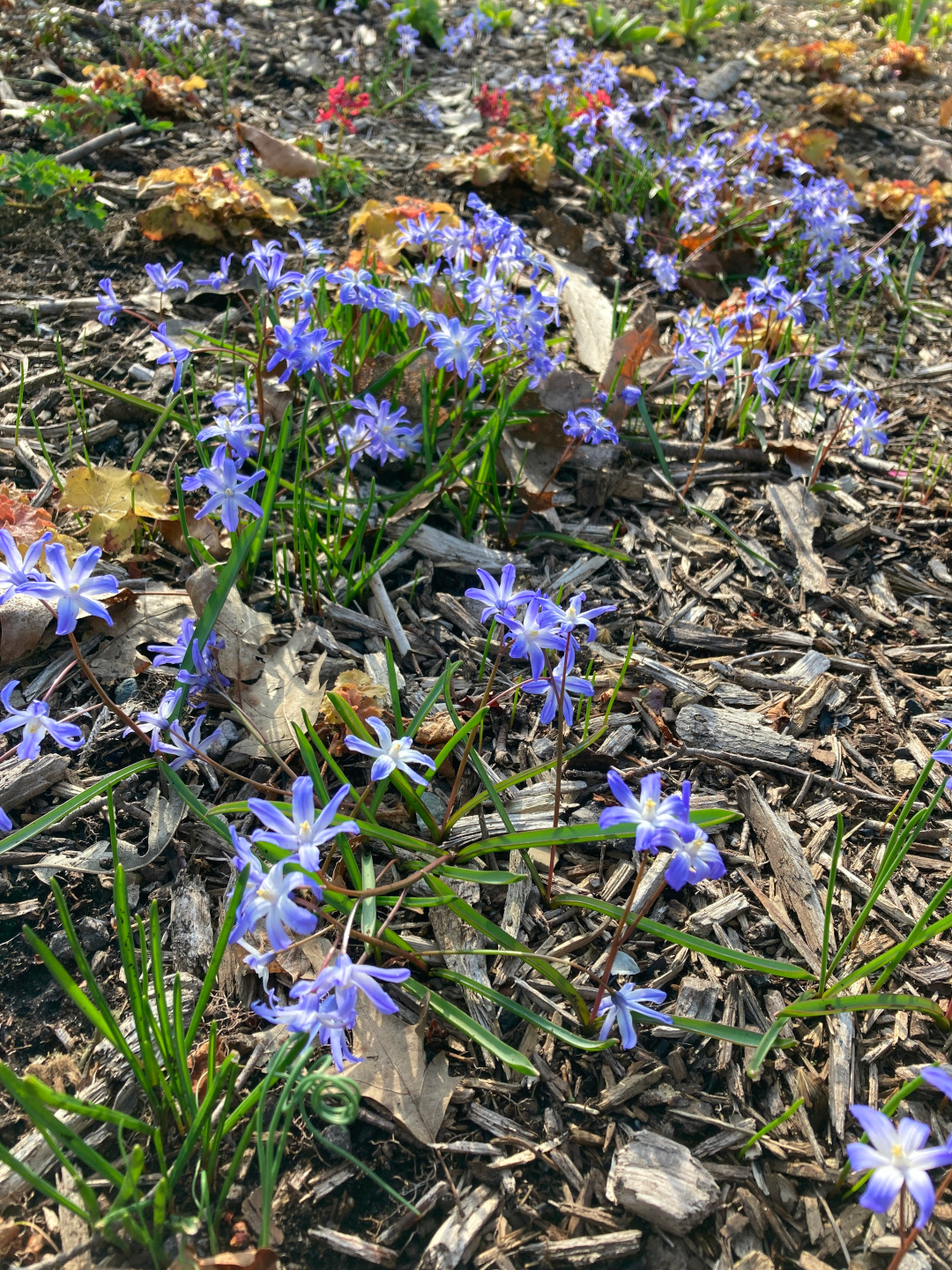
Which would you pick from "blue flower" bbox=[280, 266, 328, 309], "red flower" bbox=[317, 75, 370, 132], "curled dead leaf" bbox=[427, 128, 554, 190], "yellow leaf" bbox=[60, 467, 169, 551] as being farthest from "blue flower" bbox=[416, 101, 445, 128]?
"yellow leaf" bbox=[60, 467, 169, 551]

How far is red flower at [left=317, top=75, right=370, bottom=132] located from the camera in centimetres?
481

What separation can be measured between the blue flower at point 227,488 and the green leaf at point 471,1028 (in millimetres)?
1136

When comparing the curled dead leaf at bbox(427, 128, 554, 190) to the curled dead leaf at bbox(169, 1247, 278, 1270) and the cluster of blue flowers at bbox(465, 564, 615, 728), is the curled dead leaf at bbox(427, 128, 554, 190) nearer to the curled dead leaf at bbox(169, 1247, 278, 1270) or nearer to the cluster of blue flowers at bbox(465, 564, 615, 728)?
the cluster of blue flowers at bbox(465, 564, 615, 728)

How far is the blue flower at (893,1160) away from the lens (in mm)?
1274

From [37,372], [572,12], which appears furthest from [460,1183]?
[572,12]

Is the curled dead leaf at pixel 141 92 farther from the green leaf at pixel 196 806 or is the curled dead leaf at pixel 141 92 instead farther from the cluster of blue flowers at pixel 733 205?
the green leaf at pixel 196 806

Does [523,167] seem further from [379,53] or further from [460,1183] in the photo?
[460,1183]

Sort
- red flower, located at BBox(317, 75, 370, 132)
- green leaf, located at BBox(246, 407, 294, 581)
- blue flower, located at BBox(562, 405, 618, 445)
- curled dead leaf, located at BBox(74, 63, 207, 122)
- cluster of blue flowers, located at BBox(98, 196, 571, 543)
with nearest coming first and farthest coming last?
1. green leaf, located at BBox(246, 407, 294, 581)
2. cluster of blue flowers, located at BBox(98, 196, 571, 543)
3. blue flower, located at BBox(562, 405, 618, 445)
4. curled dead leaf, located at BBox(74, 63, 207, 122)
5. red flower, located at BBox(317, 75, 370, 132)

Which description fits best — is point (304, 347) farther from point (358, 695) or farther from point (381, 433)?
point (358, 695)

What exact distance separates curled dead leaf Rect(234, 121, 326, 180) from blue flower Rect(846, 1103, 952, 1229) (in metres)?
4.79

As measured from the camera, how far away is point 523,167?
4719 millimetres

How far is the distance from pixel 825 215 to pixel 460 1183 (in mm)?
4306

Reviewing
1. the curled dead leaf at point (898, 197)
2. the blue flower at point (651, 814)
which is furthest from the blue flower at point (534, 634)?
the curled dead leaf at point (898, 197)

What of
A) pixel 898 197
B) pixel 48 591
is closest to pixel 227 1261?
pixel 48 591
